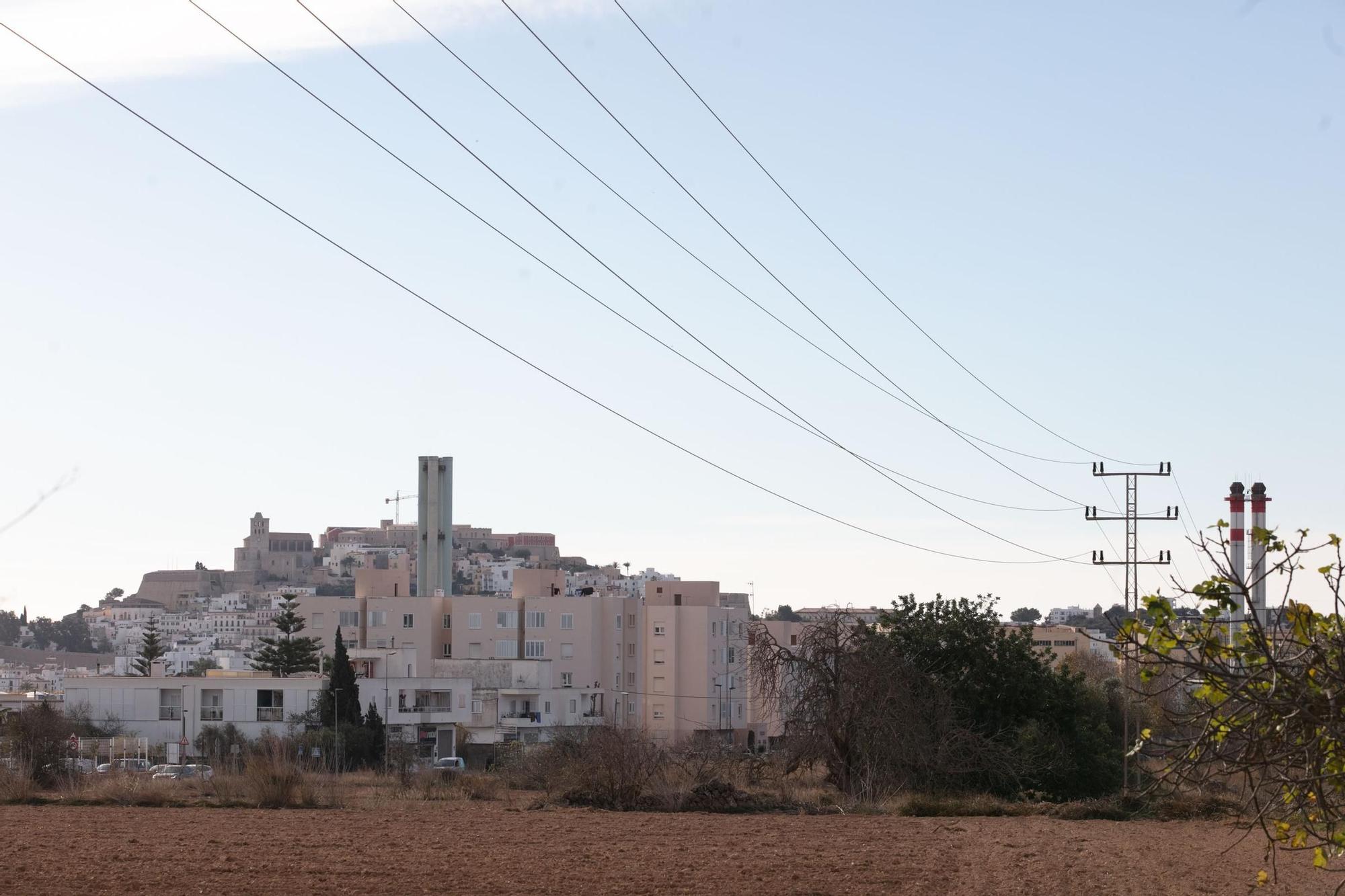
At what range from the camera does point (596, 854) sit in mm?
20938

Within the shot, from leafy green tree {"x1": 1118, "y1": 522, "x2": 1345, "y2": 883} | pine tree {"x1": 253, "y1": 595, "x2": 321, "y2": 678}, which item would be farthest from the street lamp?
leafy green tree {"x1": 1118, "y1": 522, "x2": 1345, "y2": 883}

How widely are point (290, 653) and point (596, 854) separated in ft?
220

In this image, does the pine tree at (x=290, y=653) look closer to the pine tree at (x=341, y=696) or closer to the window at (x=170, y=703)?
the window at (x=170, y=703)

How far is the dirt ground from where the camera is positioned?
17828 mm

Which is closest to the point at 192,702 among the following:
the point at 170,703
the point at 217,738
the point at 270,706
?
the point at 170,703

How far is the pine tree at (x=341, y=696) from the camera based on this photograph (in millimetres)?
61688

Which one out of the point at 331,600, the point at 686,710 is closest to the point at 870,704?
the point at 686,710

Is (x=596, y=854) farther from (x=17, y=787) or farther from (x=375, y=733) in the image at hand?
(x=375, y=733)

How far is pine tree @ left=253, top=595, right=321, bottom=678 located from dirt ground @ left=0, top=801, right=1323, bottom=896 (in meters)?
56.4

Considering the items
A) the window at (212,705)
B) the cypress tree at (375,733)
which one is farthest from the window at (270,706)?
the cypress tree at (375,733)

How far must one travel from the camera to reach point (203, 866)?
18.8 metres

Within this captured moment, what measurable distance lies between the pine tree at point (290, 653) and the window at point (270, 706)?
18.0 m

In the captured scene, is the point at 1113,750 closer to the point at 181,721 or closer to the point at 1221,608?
the point at 1221,608

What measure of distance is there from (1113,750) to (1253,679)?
30.9 metres
